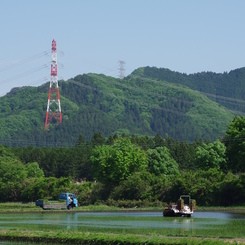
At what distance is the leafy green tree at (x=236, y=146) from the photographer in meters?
101

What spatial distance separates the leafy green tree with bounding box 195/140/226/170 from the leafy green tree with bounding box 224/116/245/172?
1.17m

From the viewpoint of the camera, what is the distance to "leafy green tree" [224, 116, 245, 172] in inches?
3984

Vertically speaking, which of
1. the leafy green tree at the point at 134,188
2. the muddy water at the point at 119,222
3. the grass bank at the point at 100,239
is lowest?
the grass bank at the point at 100,239

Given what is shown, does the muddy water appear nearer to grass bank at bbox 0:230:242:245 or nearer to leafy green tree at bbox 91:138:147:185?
grass bank at bbox 0:230:242:245

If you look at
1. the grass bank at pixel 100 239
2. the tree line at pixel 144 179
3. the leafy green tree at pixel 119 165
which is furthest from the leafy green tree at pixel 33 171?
the grass bank at pixel 100 239

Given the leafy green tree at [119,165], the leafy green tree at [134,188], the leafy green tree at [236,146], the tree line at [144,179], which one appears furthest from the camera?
the leafy green tree at [236,146]

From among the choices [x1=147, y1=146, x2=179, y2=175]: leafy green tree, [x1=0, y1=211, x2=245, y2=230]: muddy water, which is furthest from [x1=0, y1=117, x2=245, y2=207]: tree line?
[x1=0, y1=211, x2=245, y2=230]: muddy water

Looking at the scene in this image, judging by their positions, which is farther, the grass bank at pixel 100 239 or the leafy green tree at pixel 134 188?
the leafy green tree at pixel 134 188

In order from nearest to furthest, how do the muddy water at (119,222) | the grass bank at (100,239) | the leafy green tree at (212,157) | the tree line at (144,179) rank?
the grass bank at (100,239)
the muddy water at (119,222)
the tree line at (144,179)
the leafy green tree at (212,157)

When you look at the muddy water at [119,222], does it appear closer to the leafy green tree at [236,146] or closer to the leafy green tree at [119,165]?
the leafy green tree at [119,165]

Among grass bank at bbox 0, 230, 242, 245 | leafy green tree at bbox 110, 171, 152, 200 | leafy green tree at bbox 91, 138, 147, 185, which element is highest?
leafy green tree at bbox 91, 138, 147, 185

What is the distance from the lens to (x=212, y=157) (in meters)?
109

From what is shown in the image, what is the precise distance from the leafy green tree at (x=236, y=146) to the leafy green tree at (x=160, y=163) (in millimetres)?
15281

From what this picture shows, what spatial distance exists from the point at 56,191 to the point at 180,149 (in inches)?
2984
